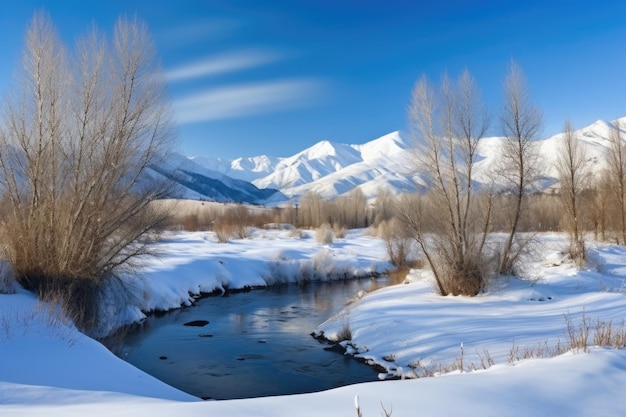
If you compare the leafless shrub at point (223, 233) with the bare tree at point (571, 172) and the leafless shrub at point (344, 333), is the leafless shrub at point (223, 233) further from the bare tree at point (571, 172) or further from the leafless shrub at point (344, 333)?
the leafless shrub at point (344, 333)

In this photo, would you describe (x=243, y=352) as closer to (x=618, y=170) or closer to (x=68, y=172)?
(x=68, y=172)

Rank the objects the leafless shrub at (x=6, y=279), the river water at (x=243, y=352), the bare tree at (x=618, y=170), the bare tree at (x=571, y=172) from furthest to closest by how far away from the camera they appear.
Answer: the bare tree at (x=618, y=170) < the bare tree at (x=571, y=172) < the leafless shrub at (x=6, y=279) < the river water at (x=243, y=352)

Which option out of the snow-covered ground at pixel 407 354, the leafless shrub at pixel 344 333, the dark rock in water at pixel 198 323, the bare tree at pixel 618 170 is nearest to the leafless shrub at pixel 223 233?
the snow-covered ground at pixel 407 354

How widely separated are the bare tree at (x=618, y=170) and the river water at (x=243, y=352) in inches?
1036

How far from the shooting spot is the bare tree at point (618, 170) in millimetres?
35781

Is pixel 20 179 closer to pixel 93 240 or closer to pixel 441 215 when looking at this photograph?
pixel 93 240

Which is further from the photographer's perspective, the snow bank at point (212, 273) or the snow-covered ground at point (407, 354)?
the snow bank at point (212, 273)

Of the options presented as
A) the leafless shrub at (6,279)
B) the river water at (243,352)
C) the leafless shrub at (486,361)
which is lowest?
the river water at (243,352)

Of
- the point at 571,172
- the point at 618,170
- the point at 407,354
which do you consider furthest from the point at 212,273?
the point at 618,170

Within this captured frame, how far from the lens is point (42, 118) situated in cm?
1470

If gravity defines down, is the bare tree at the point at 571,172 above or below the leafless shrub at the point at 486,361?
above

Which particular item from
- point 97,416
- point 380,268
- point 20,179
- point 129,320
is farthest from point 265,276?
point 97,416

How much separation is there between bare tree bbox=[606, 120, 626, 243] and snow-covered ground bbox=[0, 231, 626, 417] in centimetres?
932

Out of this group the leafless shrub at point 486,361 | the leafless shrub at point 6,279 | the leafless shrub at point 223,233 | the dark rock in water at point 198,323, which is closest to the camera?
the leafless shrub at point 486,361
